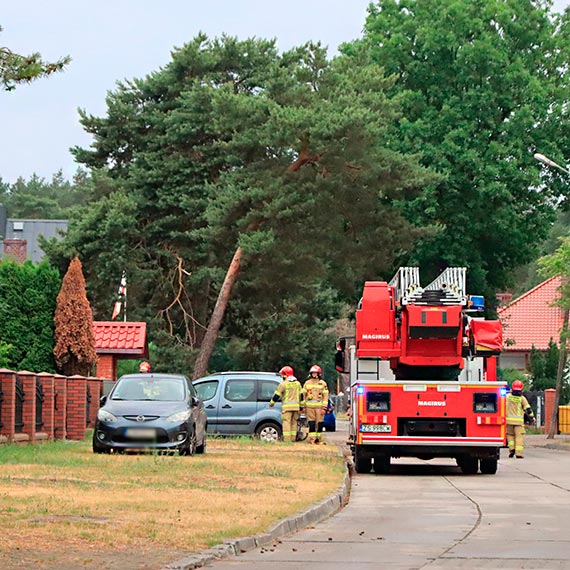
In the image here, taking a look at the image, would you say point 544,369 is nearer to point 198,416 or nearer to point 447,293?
point 447,293

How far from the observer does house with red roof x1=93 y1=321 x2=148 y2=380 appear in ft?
137

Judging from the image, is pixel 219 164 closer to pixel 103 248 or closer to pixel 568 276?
pixel 103 248

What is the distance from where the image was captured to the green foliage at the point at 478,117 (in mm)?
48094

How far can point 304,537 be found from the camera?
13078 millimetres

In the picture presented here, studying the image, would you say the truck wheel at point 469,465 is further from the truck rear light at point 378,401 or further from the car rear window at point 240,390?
the car rear window at point 240,390

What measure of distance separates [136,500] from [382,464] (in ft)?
33.0

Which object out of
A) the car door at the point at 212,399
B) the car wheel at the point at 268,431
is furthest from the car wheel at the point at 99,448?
the car wheel at the point at 268,431

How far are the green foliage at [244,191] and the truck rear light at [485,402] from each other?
20159 mm

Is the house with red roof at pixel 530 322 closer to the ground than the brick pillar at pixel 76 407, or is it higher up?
higher up

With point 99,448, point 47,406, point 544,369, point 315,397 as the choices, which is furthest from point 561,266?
point 99,448

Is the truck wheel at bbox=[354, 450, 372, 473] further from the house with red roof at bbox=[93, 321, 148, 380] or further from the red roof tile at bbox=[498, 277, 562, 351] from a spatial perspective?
the red roof tile at bbox=[498, 277, 562, 351]

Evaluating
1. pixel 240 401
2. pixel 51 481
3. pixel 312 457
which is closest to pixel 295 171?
pixel 240 401

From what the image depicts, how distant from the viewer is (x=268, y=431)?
108ft

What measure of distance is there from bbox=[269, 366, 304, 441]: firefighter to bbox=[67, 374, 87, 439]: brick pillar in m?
4.26
